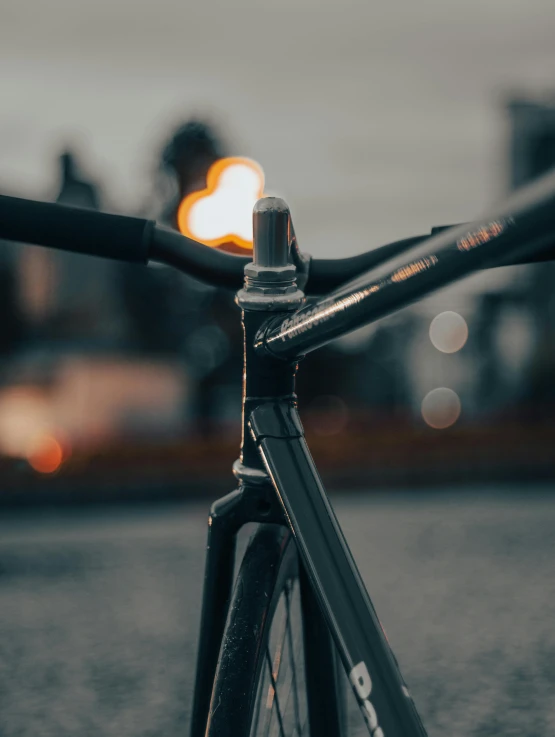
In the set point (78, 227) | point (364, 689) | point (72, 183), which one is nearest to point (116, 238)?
point (78, 227)

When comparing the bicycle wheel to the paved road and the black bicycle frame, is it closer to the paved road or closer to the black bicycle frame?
the black bicycle frame

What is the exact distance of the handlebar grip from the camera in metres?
1.35

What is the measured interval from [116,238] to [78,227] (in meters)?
0.05

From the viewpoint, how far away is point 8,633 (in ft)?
14.7

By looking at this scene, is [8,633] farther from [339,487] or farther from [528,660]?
[339,487]

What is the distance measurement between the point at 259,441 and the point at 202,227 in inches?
20.9

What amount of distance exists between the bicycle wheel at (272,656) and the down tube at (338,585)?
15 centimetres

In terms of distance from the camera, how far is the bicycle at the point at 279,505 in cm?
100

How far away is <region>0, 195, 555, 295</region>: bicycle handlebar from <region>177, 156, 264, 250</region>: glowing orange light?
0.80 feet

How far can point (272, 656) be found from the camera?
1.37 metres

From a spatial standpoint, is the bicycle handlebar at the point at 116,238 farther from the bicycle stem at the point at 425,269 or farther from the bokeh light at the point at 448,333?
→ the bokeh light at the point at 448,333

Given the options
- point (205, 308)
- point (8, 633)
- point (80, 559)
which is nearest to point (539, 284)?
point (205, 308)

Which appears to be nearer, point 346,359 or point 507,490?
point 507,490

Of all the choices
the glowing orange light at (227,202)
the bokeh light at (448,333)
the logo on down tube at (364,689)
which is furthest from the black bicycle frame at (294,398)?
the bokeh light at (448,333)
